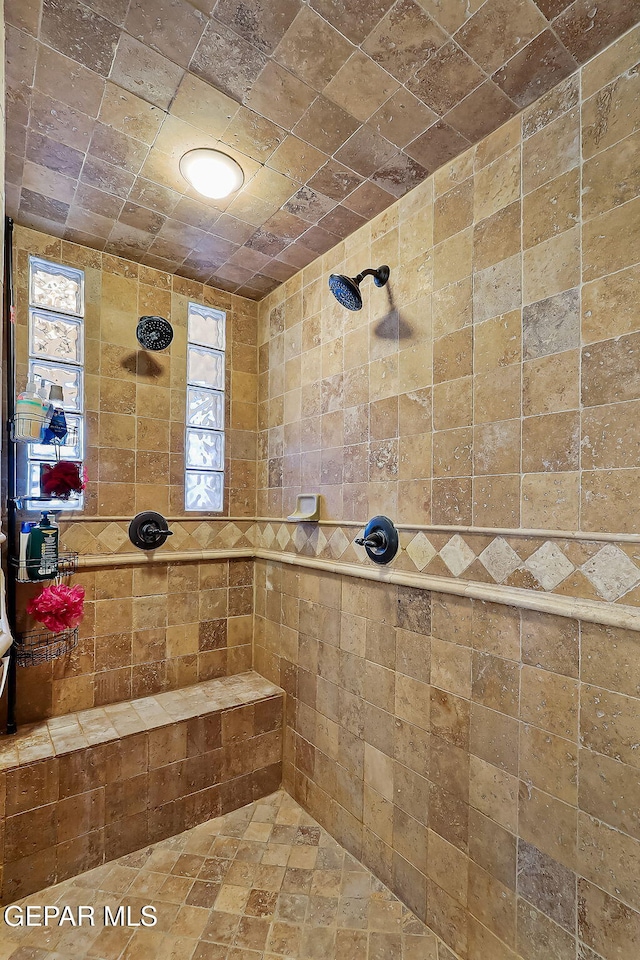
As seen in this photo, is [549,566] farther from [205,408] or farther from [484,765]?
[205,408]

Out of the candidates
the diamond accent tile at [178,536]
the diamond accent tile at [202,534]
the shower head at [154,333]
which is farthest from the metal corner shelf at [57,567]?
the shower head at [154,333]

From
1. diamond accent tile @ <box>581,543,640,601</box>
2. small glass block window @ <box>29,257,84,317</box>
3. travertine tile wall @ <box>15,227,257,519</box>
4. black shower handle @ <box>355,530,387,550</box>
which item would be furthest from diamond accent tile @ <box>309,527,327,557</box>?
small glass block window @ <box>29,257,84,317</box>

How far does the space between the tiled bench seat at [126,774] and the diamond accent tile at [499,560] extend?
4.85ft

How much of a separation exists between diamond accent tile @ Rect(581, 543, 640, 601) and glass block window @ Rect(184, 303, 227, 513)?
1.98 m

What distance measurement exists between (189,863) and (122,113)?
2835 millimetres

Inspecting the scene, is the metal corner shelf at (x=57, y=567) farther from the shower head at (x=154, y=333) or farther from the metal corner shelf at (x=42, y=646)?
the shower head at (x=154, y=333)

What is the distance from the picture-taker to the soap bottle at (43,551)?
190cm

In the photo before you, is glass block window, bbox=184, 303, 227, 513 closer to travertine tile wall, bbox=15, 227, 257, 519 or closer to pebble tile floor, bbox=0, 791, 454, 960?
travertine tile wall, bbox=15, 227, 257, 519

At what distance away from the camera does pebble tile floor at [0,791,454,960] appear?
1.46m

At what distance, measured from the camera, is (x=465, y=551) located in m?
1.47

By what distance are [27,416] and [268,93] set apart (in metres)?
1.49

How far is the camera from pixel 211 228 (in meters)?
2.02

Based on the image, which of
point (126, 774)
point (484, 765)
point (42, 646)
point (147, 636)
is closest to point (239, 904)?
point (126, 774)

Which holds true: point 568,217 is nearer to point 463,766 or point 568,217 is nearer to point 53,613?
point 463,766
